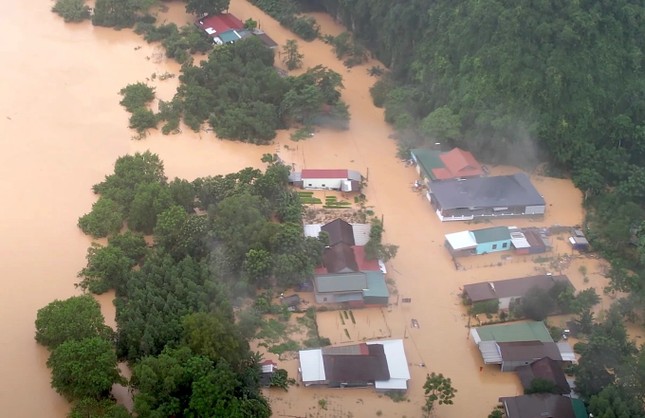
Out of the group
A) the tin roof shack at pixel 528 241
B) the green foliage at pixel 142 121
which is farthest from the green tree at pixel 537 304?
the green foliage at pixel 142 121

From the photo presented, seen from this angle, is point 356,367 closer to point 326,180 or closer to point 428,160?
point 326,180

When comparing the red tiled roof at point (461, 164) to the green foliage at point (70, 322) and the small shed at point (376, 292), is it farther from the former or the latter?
the green foliage at point (70, 322)

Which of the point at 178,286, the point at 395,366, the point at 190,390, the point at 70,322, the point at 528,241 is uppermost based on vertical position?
the point at 528,241

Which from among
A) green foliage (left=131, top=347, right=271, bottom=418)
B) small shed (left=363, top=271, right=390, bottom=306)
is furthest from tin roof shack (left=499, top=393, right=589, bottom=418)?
green foliage (left=131, top=347, right=271, bottom=418)

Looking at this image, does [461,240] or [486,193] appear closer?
[461,240]

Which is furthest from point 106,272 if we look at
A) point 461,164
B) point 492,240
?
point 461,164

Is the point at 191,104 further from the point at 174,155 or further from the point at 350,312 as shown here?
the point at 350,312
